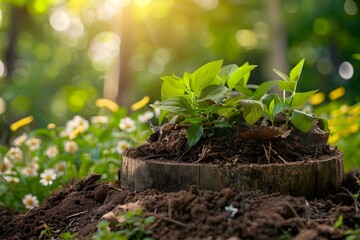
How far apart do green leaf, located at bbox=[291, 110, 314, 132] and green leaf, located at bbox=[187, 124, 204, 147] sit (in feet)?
1.50

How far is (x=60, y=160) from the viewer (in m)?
4.45

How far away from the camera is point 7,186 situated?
4.40 metres

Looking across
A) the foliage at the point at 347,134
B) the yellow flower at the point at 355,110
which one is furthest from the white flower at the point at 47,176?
the yellow flower at the point at 355,110

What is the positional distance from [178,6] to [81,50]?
15084 millimetres

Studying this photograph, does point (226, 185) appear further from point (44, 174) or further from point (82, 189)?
point (44, 174)

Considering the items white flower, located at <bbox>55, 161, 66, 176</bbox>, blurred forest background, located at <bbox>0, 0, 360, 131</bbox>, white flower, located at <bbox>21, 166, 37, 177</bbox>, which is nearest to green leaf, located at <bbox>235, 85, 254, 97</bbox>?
white flower, located at <bbox>55, 161, 66, 176</bbox>

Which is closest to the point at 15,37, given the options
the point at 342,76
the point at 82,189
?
the point at 342,76

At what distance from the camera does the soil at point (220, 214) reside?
6.81 feet

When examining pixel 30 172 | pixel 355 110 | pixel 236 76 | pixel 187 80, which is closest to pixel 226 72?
pixel 236 76

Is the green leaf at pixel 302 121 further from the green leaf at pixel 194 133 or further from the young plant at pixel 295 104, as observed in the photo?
the green leaf at pixel 194 133

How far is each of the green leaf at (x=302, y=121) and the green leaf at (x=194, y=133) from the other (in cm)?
46

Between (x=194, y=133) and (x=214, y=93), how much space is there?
0.21 m

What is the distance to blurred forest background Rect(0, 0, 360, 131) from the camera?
954cm

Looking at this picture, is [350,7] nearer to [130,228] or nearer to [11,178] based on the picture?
[11,178]
